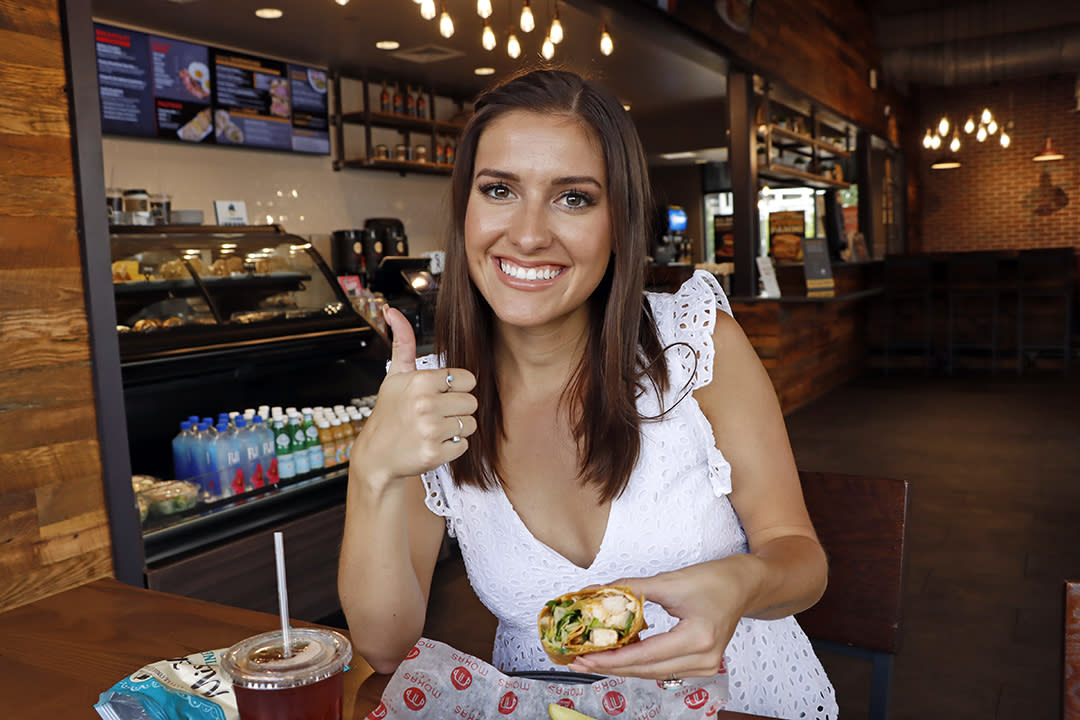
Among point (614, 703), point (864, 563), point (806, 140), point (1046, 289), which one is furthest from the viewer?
point (1046, 289)

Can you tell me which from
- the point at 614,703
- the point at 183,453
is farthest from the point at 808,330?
the point at 614,703

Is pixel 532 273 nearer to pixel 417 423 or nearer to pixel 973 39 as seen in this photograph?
pixel 417 423

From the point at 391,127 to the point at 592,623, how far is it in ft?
21.8

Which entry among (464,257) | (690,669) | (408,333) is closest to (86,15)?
(464,257)

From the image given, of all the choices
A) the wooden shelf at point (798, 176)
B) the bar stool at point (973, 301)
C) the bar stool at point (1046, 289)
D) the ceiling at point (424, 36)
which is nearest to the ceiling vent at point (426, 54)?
the ceiling at point (424, 36)

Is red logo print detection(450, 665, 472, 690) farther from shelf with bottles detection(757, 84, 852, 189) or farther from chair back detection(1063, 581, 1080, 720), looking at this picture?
shelf with bottles detection(757, 84, 852, 189)

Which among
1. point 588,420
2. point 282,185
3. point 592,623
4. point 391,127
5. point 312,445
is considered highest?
point 391,127

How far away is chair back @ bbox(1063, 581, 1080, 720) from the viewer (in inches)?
34.2

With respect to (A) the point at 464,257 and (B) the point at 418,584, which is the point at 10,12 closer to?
(A) the point at 464,257

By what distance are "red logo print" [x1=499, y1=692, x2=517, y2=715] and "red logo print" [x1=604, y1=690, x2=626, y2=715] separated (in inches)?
3.9

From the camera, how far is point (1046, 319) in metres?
9.02

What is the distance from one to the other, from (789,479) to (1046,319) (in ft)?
30.0

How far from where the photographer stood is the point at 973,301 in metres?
9.30

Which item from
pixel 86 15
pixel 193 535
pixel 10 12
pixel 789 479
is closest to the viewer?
pixel 789 479
